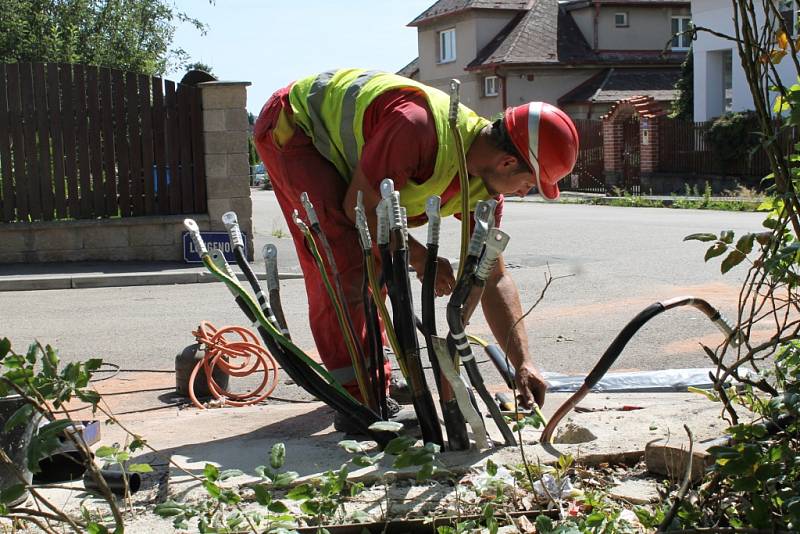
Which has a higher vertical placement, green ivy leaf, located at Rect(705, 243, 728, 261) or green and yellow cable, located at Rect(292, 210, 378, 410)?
green ivy leaf, located at Rect(705, 243, 728, 261)

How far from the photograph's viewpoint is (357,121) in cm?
403

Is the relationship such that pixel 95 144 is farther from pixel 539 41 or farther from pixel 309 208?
pixel 539 41

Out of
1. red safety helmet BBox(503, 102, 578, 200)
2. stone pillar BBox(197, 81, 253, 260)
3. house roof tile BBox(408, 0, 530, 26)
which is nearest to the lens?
red safety helmet BBox(503, 102, 578, 200)

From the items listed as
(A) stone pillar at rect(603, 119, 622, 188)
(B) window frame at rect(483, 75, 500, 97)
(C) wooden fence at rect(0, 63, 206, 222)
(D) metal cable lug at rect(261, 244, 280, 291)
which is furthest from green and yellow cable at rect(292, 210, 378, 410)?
(B) window frame at rect(483, 75, 500, 97)

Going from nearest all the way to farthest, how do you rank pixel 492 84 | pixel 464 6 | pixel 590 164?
pixel 590 164 → pixel 492 84 → pixel 464 6

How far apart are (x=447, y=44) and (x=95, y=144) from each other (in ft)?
115

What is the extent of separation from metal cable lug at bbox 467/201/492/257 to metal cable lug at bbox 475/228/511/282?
29 millimetres

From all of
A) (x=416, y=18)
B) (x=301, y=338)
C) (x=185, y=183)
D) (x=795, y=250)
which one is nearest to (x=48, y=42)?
(x=185, y=183)

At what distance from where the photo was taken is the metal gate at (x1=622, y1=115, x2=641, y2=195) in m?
31.3

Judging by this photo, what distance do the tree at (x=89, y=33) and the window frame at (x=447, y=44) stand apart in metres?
24.4

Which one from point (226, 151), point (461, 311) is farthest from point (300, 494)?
point (226, 151)

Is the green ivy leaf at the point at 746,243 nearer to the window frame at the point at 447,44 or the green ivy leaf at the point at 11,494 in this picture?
the green ivy leaf at the point at 11,494

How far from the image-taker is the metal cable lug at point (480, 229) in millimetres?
3057

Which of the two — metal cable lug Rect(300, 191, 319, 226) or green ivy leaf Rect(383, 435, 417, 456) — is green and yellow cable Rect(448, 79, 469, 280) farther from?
Answer: green ivy leaf Rect(383, 435, 417, 456)
